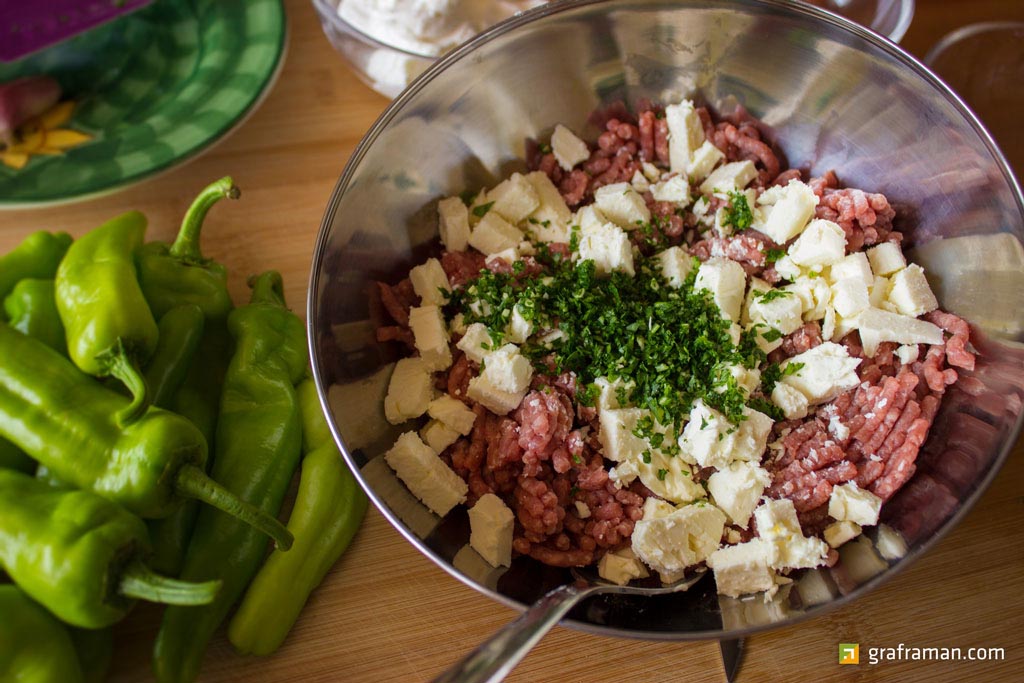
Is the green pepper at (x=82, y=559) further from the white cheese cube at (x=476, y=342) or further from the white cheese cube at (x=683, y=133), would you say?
the white cheese cube at (x=683, y=133)

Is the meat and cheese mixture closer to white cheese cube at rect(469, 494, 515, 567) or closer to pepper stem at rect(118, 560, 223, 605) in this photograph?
white cheese cube at rect(469, 494, 515, 567)

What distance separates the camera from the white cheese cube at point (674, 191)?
1994 millimetres

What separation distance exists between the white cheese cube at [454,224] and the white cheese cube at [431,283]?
8cm

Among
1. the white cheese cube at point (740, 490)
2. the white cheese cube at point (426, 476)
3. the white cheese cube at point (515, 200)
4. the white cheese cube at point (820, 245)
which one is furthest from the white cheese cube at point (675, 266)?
the white cheese cube at point (426, 476)

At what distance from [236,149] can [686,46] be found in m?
1.37

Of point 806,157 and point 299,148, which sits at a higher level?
point 806,157

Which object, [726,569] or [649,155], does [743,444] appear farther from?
[649,155]

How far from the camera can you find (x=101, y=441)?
1.62 meters

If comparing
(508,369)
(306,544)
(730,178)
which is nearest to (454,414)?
(508,369)

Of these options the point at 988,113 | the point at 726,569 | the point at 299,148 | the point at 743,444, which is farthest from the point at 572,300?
the point at 988,113

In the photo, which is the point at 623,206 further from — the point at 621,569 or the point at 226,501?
the point at 226,501

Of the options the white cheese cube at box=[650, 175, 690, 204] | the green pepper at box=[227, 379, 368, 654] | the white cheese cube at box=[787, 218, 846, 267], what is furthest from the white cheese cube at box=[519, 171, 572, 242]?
the green pepper at box=[227, 379, 368, 654]

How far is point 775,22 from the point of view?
1.94m

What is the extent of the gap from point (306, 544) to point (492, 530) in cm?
43
